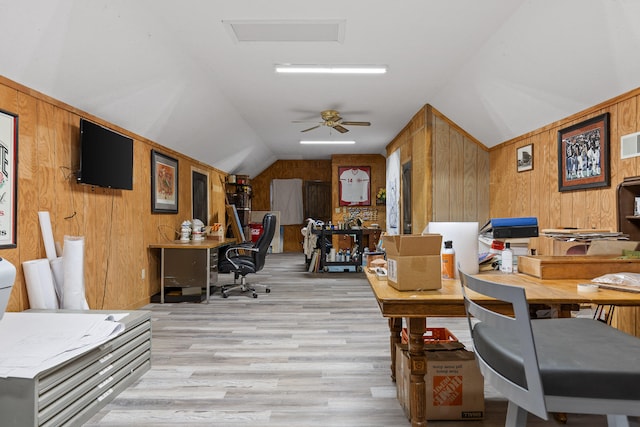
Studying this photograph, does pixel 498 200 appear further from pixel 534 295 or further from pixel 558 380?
pixel 558 380

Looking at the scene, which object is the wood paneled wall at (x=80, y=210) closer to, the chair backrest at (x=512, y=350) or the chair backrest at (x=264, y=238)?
the chair backrest at (x=264, y=238)

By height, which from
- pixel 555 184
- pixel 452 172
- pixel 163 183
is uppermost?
pixel 452 172

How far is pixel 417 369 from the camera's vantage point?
195 centimetres

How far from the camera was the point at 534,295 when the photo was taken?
1.80 m

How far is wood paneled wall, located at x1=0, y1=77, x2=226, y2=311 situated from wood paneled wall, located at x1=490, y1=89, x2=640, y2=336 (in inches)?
172

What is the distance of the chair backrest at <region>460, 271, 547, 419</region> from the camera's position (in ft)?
3.78

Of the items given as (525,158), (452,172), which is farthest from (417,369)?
(452,172)

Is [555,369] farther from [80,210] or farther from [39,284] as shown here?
[80,210]

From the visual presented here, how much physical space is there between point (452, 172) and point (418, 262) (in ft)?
15.6

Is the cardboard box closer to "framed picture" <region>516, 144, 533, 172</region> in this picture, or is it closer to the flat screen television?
the flat screen television

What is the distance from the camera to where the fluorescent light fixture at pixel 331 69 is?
177 inches

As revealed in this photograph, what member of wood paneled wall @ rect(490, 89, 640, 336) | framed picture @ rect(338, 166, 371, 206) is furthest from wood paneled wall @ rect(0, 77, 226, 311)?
framed picture @ rect(338, 166, 371, 206)

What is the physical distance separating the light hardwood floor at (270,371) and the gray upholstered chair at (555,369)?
103 centimetres

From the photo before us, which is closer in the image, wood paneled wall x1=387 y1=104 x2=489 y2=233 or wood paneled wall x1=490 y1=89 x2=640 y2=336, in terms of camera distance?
wood paneled wall x1=490 y1=89 x2=640 y2=336
